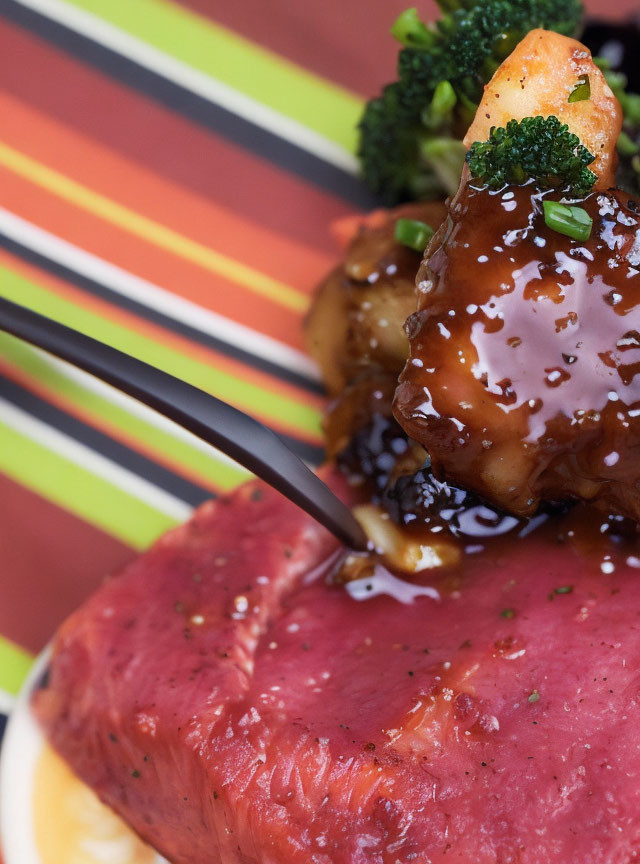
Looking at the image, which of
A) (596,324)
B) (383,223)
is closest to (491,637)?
(596,324)

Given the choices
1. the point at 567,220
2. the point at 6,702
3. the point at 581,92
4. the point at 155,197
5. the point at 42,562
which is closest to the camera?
the point at 567,220

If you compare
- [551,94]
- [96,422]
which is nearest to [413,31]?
[551,94]

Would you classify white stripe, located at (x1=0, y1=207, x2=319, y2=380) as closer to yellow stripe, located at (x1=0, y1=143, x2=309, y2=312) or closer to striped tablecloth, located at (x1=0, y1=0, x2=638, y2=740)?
striped tablecloth, located at (x1=0, y1=0, x2=638, y2=740)

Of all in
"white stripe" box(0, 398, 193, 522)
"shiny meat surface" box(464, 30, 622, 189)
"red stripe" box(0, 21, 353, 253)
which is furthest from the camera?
"red stripe" box(0, 21, 353, 253)

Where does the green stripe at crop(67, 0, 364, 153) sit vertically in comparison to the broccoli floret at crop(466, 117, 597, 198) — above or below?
below

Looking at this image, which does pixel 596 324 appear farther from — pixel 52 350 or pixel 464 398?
pixel 52 350

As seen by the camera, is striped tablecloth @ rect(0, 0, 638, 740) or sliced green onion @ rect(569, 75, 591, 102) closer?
sliced green onion @ rect(569, 75, 591, 102)

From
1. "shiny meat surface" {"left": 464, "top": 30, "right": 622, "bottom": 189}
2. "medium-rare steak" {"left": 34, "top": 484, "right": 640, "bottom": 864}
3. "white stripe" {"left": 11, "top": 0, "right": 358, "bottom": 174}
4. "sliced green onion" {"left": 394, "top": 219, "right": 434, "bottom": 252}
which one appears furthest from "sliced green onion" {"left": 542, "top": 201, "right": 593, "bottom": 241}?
"white stripe" {"left": 11, "top": 0, "right": 358, "bottom": 174}

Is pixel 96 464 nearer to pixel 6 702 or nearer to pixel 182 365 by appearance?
pixel 182 365
